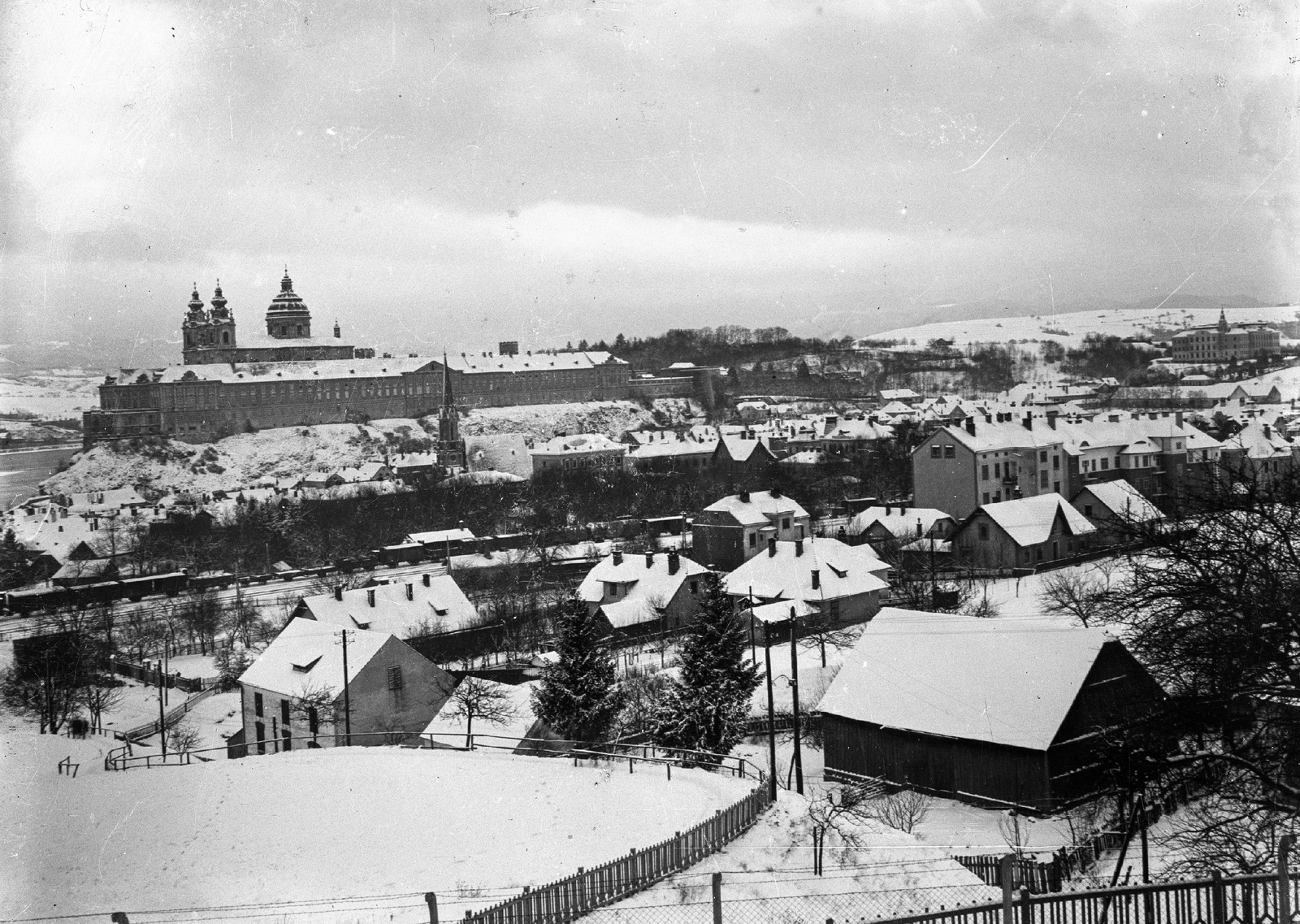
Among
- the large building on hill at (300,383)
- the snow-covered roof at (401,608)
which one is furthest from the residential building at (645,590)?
the large building on hill at (300,383)

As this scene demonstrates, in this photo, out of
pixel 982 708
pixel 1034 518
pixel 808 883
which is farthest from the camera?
pixel 1034 518

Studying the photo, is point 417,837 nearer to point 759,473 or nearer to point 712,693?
point 712,693

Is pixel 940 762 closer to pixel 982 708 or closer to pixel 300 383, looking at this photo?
pixel 982 708

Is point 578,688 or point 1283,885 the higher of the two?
point 1283,885

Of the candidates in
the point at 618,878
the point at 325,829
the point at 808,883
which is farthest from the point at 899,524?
the point at 618,878

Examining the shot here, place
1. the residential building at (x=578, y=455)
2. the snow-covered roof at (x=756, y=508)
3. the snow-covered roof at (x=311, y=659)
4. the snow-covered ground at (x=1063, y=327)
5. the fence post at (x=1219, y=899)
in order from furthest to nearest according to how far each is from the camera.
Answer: the snow-covered ground at (x=1063, y=327) → the residential building at (x=578, y=455) → the snow-covered roof at (x=756, y=508) → the snow-covered roof at (x=311, y=659) → the fence post at (x=1219, y=899)

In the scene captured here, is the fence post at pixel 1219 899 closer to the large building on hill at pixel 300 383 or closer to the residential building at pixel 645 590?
the residential building at pixel 645 590

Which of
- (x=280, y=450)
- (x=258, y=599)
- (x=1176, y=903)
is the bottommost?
(x=258, y=599)
